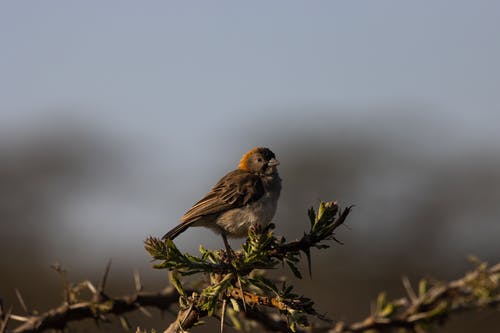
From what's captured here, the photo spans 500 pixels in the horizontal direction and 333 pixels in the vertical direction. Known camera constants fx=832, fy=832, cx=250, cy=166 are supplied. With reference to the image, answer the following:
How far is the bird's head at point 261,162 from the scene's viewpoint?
8617mm

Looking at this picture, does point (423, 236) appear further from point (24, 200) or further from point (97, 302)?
point (97, 302)

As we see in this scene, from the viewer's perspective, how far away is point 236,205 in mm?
7652

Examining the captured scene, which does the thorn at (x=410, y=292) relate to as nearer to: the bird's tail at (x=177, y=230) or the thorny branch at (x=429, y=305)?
the thorny branch at (x=429, y=305)

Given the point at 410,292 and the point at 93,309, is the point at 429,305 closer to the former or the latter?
the point at 410,292

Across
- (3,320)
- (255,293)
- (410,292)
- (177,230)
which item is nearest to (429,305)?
(410,292)

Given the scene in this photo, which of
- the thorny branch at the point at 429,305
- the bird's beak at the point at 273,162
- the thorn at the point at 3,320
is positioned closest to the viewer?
the thorny branch at the point at 429,305

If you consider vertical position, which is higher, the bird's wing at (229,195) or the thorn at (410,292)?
the thorn at (410,292)

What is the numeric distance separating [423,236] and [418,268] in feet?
18.3

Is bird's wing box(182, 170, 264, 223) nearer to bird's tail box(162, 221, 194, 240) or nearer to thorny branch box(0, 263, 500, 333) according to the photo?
bird's tail box(162, 221, 194, 240)

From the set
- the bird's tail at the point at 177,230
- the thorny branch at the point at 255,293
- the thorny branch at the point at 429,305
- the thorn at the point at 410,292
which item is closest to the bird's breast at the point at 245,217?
the bird's tail at the point at 177,230

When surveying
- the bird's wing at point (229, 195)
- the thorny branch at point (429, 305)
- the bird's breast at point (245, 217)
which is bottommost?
the bird's breast at point (245, 217)

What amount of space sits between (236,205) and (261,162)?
1.11m

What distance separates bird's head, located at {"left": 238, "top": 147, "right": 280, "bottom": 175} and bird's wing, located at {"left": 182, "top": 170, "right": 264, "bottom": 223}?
0.99ft

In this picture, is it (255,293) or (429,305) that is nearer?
(429,305)
